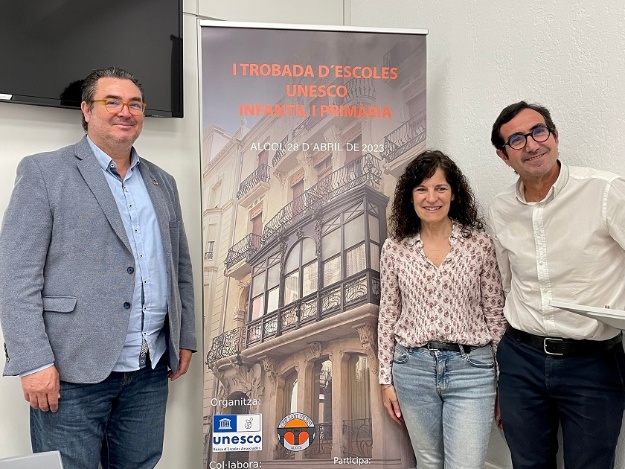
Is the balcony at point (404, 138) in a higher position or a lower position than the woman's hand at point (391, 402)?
higher

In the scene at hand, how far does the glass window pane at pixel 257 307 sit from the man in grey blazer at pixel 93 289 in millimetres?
380

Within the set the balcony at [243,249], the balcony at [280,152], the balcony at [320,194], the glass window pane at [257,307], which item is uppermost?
the balcony at [280,152]

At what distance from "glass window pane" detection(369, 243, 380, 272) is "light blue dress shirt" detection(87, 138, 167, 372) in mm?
853

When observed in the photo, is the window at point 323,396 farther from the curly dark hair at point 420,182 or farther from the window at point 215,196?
the window at point 215,196

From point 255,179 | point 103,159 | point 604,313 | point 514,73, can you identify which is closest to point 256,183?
point 255,179

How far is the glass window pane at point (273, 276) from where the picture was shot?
238 cm

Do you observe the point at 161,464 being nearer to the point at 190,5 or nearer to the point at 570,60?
the point at 190,5

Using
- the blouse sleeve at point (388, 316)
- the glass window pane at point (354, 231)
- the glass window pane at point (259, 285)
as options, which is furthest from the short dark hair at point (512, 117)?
the glass window pane at point (259, 285)

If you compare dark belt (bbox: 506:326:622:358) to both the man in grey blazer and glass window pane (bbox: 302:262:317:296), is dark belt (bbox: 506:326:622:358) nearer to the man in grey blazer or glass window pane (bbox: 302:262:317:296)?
glass window pane (bbox: 302:262:317:296)

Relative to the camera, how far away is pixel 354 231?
2.36m

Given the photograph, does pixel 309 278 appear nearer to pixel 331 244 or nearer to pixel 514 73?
pixel 331 244

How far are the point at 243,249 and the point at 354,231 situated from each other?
19.1 inches

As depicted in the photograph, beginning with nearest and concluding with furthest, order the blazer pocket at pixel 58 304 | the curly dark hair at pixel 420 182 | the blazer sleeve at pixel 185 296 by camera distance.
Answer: the blazer pocket at pixel 58 304, the curly dark hair at pixel 420 182, the blazer sleeve at pixel 185 296

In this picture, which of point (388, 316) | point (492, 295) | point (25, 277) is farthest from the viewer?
point (388, 316)
